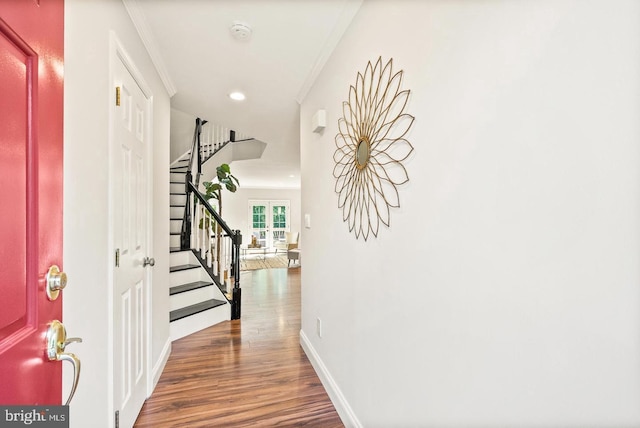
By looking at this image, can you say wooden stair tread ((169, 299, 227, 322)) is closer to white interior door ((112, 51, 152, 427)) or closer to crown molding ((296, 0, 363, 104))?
white interior door ((112, 51, 152, 427))

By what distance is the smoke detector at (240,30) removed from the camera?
166 cm

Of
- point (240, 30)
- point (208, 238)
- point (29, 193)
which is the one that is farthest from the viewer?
point (208, 238)

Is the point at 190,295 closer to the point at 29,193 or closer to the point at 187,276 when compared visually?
the point at 187,276

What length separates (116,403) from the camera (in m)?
1.35

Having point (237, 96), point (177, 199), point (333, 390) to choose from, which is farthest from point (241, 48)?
point (177, 199)

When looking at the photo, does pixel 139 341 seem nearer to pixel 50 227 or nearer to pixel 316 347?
pixel 316 347

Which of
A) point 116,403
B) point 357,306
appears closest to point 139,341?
point 116,403

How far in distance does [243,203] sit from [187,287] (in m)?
7.25

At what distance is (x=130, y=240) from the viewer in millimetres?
1564

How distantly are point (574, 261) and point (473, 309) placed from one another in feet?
1.03

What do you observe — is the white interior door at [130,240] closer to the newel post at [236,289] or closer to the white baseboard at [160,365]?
the white baseboard at [160,365]

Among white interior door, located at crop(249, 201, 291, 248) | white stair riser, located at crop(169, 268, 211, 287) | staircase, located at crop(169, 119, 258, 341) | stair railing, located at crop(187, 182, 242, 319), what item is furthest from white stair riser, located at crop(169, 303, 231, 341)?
white interior door, located at crop(249, 201, 291, 248)

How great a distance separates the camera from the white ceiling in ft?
5.06

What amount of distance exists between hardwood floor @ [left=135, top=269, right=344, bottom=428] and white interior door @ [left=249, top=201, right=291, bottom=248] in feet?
23.7
